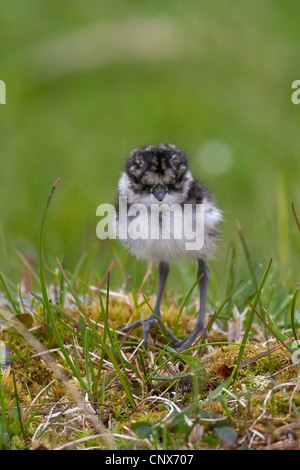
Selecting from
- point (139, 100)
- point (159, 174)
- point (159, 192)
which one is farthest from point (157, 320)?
point (139, 100)

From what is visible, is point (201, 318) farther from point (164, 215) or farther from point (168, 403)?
point (168, 403)

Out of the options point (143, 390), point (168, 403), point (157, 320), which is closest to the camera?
point (168, 403)

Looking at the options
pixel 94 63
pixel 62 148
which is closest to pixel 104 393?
pixel 62 148

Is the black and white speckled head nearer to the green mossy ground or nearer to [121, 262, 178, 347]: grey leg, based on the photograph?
[121, 262, 178, 347]: grey leg

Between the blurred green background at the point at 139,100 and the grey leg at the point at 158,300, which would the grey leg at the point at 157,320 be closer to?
the grey leg at the point at 158,300

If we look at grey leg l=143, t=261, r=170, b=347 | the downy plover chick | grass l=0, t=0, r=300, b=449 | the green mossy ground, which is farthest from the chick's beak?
the green mossy ground

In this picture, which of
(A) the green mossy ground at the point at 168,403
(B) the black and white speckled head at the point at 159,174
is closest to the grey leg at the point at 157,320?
(A) the green mossy ground at the point at 168,403
